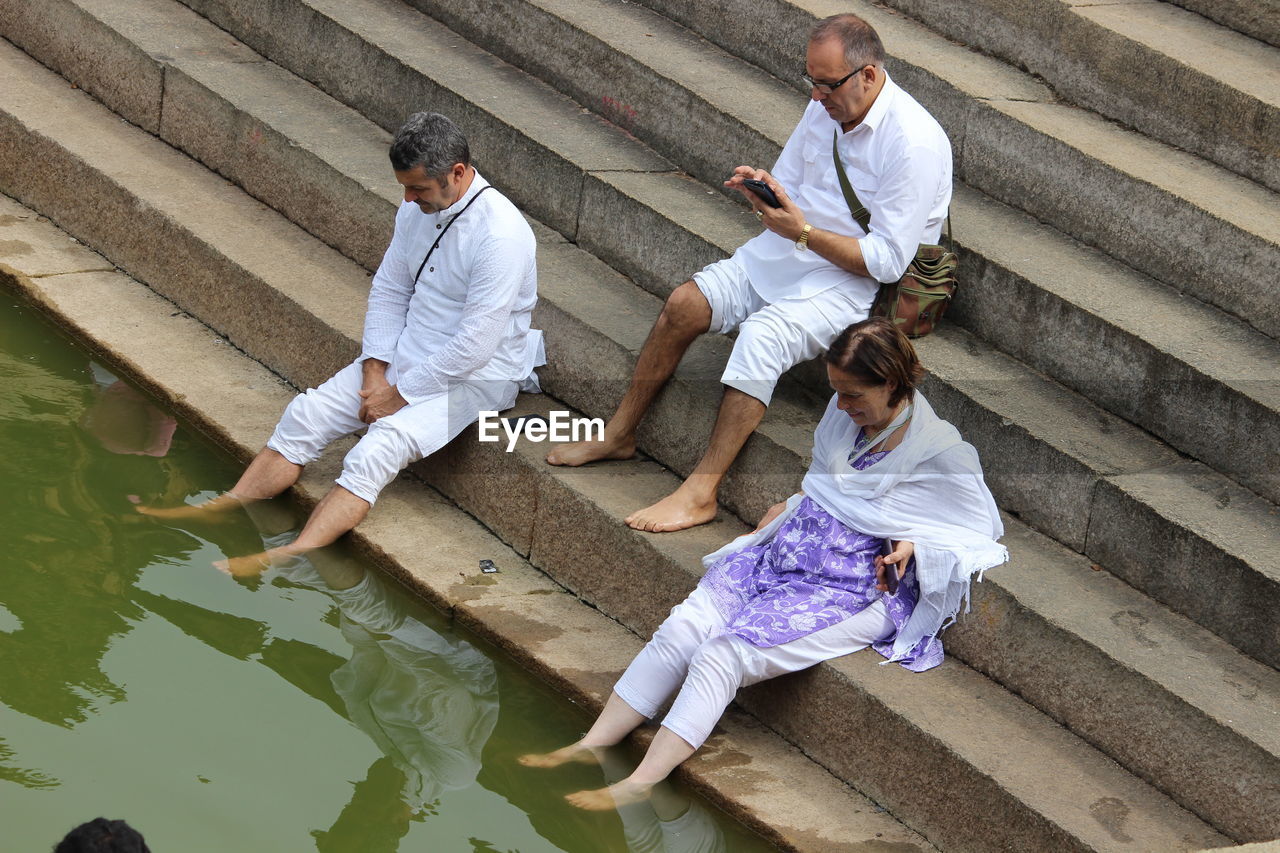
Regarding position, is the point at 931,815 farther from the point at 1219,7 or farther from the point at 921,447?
the point at 1219,7

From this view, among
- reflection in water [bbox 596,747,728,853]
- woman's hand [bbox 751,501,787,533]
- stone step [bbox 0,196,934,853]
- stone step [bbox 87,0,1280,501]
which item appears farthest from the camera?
stone step [bbox 87,0,1280,501]

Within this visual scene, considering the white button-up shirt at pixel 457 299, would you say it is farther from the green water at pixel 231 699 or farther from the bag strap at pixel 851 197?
the bag strap at pixel 851 197

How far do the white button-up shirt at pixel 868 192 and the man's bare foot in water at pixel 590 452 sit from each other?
0.73m

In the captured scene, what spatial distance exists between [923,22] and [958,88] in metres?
1.02

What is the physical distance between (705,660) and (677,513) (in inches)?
32.8

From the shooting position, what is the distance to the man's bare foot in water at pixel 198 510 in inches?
236

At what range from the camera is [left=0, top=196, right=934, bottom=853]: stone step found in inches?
192

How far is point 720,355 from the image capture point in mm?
6242

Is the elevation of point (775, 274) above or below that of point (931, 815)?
above

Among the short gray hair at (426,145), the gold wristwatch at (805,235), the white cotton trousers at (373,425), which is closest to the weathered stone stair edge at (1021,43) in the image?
the gold wristwatch at (805,235)

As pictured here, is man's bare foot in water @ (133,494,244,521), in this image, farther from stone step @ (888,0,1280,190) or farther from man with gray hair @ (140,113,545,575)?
stone step @ (888,0,1280,190)

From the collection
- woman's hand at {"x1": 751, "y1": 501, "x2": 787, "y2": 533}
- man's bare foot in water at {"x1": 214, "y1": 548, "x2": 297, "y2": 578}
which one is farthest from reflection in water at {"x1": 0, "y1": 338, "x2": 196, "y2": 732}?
woman's hand at {"x1": 751, "y1": 501, "x2": 787, "y2": 533}

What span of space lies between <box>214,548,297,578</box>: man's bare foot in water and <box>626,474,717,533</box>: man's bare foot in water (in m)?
1.22

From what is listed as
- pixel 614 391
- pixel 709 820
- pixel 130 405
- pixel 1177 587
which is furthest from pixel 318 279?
pixel 1177 587
